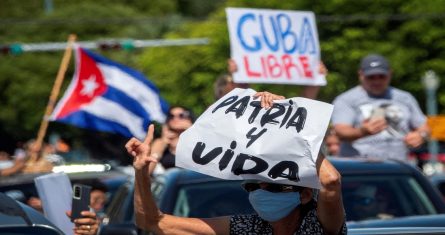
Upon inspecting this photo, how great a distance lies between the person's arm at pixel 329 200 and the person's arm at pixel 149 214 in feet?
1.59

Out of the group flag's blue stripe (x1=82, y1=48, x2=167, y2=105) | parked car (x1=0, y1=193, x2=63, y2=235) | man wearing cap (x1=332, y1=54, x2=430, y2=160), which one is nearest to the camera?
parked car (x1=0, y1=193, x2=63, y2=235)

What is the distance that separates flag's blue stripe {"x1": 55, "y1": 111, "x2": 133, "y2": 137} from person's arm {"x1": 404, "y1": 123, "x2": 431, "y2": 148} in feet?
11.9

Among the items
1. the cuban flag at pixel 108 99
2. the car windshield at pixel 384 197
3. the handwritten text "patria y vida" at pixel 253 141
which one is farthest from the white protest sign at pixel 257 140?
the cuban flag at pixel 108 99

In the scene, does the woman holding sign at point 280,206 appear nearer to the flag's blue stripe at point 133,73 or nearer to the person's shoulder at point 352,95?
the person's shoulder at point 352,95

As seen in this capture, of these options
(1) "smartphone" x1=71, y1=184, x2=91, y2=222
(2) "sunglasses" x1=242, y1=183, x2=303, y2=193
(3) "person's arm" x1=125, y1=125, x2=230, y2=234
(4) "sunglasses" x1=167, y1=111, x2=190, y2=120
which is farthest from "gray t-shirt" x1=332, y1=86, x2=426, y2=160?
(2) "sunglasses" x1=242, y1=183, x2=303, y2=193

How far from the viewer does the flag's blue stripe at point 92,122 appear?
14.2 m

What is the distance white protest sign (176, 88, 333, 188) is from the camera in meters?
5.14

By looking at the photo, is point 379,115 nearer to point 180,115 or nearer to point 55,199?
point 180,115

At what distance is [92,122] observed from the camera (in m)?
15.1

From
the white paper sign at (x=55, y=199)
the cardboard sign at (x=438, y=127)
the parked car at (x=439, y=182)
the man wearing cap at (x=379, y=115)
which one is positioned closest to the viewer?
the white paper sign at (x=55, y=199)

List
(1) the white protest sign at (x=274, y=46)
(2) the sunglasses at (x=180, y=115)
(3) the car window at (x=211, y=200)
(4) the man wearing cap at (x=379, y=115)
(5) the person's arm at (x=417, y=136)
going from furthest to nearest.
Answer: (1) the white protest sign at (x=274, y=46)
(2) the sunglasses at (x=180, y=115)
(4) the man wearing cap at (x=379, y=115)
(5) the person's arm at (x=417, y=136)
(3) the car window at (x=211, y=200)

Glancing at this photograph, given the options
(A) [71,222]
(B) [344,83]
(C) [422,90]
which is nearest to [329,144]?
(A) [71,222]

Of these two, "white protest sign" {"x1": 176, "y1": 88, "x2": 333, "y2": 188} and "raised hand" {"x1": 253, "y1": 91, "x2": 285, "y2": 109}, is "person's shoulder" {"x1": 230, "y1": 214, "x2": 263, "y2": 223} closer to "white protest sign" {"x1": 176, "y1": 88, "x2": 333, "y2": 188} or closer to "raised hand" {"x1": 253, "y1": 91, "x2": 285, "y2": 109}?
"white protest sign" {"x1": 176, "y1": 88, "x2": 333, "y2": 188}

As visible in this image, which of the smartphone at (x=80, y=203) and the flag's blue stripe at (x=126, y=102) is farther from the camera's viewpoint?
the flag's blue stripe at (x=126, y=102)
